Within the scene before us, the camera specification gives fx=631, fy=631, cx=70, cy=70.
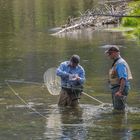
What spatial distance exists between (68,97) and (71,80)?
67 centimetres

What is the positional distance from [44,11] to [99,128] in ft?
142

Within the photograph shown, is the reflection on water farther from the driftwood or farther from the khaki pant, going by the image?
the driftwood

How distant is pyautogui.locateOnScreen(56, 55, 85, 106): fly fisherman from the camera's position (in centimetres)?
1678

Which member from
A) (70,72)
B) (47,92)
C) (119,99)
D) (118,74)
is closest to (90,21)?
(47,92)

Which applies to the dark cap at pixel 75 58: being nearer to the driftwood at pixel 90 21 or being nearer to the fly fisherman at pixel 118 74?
the fly fisherman at pixel 118 74

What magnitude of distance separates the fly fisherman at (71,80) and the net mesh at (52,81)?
20.8 inches

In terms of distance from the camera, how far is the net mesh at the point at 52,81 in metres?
17.8

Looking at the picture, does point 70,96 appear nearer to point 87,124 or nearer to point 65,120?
point 65,120

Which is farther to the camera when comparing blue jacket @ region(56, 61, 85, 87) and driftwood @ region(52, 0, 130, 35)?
driftwood @ region(52, 0, 130, 35)

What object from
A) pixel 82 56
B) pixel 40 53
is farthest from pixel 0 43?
pixel 82 56

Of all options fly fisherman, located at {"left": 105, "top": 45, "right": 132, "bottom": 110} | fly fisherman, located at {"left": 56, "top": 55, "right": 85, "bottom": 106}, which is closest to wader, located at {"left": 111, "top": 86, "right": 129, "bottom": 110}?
fly fisherman, located at {"left": 105, "top": 45, "right": 132, "bottom": 110}

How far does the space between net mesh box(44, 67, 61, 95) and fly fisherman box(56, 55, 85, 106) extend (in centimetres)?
53

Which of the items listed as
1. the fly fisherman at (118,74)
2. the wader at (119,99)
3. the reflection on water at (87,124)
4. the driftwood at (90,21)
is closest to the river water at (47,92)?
the reflection on water at (87,124)

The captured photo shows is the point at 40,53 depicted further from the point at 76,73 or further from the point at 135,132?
the point at 135,132
